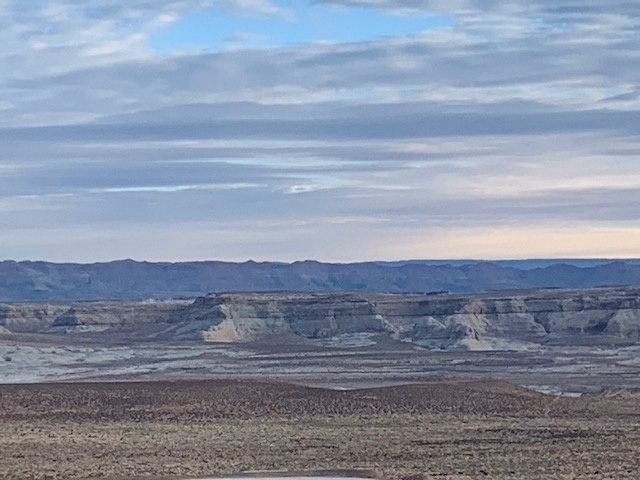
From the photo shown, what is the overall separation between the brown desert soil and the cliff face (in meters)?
55.6

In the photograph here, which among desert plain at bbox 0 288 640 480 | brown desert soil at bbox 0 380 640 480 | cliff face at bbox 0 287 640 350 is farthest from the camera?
cliff face at bbox 0 287 640 350

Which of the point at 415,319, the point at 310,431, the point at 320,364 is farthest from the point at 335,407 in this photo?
the point at 415,319

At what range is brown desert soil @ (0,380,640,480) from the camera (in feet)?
98.8

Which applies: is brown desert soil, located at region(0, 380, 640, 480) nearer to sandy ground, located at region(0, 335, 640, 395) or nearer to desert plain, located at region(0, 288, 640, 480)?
desert plain, located at region(0, 288, 640, 480)

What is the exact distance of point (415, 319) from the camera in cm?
11962

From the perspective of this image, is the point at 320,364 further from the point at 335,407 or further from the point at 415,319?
the point at 415,319

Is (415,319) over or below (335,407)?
over

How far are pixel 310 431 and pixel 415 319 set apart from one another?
80312mm

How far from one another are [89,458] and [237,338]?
286 feet

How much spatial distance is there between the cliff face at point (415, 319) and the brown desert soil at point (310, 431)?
55.6m

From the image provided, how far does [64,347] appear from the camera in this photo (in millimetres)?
102750

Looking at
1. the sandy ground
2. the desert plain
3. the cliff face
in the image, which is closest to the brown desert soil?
the desert plain

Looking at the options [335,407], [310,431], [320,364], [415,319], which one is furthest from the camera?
[415,319]

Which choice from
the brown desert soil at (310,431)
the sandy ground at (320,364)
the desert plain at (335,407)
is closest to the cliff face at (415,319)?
the desert plain at (335,407)
